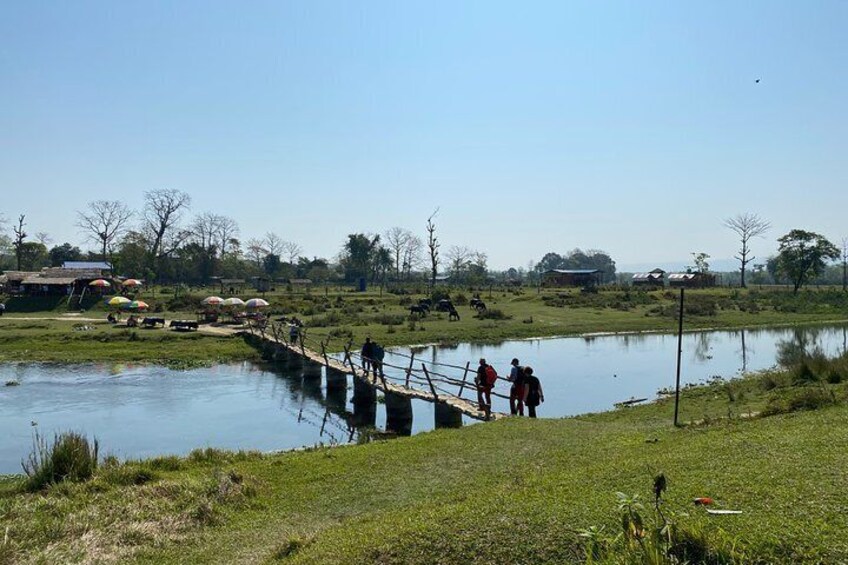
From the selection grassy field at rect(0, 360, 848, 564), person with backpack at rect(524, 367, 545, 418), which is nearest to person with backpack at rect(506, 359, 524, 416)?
person with backpack at rect(524, 367, 545, 418)

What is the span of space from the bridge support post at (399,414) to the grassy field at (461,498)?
6.27m

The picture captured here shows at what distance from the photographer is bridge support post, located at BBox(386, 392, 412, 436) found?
75.1 feet

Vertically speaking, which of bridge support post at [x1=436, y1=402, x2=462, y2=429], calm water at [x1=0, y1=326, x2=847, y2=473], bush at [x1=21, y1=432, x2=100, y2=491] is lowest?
calm water at [x1=0, y1=326, x2=847, y2=473]

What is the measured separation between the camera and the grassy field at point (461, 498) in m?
7.44

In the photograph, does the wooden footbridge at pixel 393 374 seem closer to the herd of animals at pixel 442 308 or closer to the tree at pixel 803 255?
the herd of animals at pixel 442 308

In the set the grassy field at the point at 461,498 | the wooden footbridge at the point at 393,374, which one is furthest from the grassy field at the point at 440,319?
the grassy field at the point at 461,498

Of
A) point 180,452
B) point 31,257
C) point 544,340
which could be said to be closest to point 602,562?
point 180,452

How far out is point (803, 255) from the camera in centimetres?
9544

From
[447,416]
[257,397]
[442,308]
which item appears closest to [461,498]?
[447,416]

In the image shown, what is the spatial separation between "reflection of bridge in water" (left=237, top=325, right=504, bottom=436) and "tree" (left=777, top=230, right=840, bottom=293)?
8119 cm

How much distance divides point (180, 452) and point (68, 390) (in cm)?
1211

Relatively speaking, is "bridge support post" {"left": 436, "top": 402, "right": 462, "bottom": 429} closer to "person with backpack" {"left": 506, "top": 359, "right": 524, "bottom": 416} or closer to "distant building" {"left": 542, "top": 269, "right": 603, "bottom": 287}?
"person with backpack" {"left": 506, "top": 359, "right": 524, "bottom": 416}

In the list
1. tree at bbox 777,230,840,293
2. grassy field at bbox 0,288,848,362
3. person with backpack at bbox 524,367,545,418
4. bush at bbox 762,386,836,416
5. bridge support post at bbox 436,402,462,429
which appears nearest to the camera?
bush at bbox 762,386,836,416

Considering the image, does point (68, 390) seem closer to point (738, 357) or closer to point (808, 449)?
point (808, 449)
